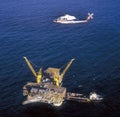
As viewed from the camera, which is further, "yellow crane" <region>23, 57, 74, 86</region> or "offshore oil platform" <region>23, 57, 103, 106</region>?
"yellow crane" <region>23, 57, 74, 86</region>

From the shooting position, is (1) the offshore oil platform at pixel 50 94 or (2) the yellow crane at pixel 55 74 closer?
(1) the offshore oil platform at pixel 50 94

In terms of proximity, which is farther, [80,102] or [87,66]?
[87,66]

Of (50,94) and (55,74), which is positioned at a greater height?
(55,74)

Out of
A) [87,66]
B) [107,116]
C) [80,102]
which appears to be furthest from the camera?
[87,66]

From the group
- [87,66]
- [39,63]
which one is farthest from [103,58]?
[39,63]

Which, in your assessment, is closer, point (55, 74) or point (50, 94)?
point (50, 94)

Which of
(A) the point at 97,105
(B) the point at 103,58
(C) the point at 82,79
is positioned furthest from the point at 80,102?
(B) the point at 103,58

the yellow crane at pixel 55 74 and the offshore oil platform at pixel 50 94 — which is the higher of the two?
the yellow crane at pixel 55 74

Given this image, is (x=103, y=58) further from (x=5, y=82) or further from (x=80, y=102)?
(x=5, y=82)

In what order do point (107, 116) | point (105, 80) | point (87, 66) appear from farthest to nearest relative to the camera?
point (87, 66)
point (105, 80)
point (107, 116)

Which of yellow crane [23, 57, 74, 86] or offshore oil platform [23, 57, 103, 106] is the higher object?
yellow crane [23, 57, 74, 86]
